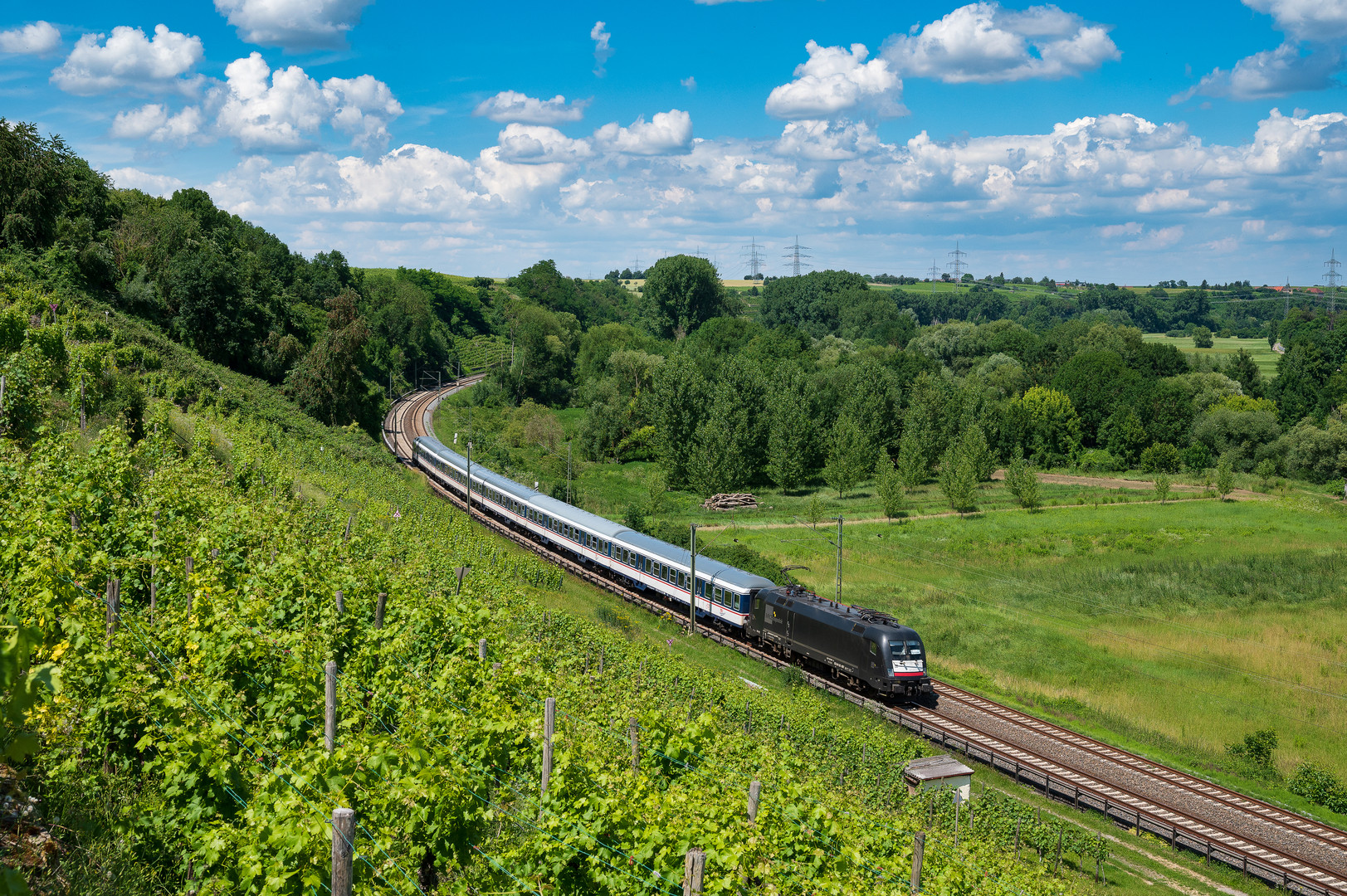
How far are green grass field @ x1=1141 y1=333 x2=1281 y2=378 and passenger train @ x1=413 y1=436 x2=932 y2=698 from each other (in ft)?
353

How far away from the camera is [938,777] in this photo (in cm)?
2128

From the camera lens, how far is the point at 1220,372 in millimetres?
97875

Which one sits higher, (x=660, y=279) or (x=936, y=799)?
(x=660, y=279)

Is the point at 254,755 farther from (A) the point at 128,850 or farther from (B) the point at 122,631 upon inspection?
(B) the point at 122,631

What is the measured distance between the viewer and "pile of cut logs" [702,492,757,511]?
2709 inches

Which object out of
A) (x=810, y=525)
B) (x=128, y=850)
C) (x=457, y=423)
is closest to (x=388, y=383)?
A: (x=457, y=423)

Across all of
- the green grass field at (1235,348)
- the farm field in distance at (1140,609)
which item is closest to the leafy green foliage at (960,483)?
the farm field in distance at (1140,609)

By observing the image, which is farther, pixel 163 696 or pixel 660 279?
pixel 660 279

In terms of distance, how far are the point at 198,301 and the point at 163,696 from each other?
5788 cm

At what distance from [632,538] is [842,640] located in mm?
14963

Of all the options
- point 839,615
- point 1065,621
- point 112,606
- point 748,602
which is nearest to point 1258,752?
point 839,615

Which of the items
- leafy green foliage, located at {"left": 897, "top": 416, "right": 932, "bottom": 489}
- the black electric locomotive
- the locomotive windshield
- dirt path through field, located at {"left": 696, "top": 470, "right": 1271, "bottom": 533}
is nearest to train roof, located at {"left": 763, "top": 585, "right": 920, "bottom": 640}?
the black electric locomotive

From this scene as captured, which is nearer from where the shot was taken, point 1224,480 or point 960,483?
point 960,483

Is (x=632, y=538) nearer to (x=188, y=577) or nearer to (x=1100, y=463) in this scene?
(x=188, y=577)
